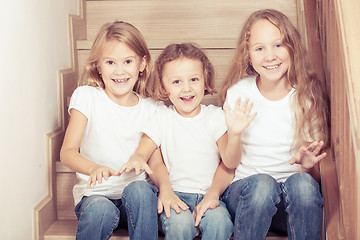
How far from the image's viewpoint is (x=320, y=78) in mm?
1697

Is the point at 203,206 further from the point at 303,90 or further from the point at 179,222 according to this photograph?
the point at 303,90

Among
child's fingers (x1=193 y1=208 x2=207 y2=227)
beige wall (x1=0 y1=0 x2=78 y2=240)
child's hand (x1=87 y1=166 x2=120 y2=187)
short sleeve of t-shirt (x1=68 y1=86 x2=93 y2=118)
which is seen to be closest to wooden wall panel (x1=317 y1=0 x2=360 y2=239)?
child's fingers (x1=193 y1=208 x2=207 y2=227)

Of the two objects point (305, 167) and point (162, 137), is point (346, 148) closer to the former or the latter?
point (305, 167)

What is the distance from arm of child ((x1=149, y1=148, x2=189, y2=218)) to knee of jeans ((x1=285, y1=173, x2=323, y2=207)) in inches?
13.4

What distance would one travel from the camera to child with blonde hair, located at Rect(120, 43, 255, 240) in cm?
166

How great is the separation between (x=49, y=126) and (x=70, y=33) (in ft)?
1.79

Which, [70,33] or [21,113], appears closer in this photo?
[21,113]

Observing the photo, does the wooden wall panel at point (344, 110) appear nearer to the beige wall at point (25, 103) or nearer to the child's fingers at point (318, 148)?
the child's fingers at point (318, 148)

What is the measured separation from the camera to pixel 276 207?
4.96ft

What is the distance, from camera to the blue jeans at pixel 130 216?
4.82 feet

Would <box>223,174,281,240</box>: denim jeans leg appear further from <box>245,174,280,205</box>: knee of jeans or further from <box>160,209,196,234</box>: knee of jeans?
<box>160,209,196,234</box>: knee of jeans

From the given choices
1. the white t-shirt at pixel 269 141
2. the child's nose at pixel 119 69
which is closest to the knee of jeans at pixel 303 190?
the white t-shirt at pixel 269 141

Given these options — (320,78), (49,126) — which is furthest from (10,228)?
(320,78)

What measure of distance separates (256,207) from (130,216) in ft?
1.31
